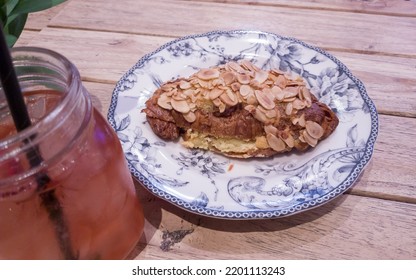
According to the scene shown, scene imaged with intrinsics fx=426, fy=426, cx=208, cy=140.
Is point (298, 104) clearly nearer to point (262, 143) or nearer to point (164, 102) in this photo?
point (262, 143)

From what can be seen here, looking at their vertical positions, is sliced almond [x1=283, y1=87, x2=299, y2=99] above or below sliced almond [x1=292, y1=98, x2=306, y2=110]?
above

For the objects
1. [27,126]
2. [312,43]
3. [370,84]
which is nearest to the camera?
[27,126]

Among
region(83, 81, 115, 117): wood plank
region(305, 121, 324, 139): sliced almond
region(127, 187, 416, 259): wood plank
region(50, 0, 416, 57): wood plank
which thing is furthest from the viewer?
region(50, 0, 416, 57): wood plank

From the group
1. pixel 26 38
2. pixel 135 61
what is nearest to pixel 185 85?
pixel 135 61

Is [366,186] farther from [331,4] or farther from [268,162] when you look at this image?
[331,4]

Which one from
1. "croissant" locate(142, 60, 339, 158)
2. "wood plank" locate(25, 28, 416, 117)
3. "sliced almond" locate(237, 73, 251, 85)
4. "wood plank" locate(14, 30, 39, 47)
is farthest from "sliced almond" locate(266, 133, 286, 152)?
→ "wood plank" locate(14, 30, 39, 47)

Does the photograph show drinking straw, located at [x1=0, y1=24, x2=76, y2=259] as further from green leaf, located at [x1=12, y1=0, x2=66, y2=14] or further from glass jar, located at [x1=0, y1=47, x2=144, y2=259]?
green leaf, located at [x1=12, y1=0, x2=66, y2=14]
